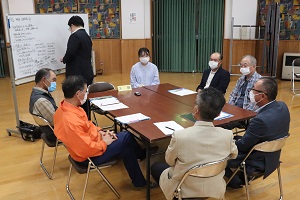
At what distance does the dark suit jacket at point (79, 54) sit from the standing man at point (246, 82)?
2.18 metres

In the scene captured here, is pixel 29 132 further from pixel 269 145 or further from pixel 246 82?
pixel 269 145

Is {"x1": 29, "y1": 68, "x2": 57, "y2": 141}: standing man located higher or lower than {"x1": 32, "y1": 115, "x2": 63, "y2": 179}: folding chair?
higher

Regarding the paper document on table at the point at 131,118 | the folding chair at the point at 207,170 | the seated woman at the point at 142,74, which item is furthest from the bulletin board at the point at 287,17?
the folding chair at the point at 207,170

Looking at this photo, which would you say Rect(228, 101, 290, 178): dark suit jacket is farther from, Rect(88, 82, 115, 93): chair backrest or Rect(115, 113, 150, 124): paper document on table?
Rect(88, 82, 115, 93): chair backrest

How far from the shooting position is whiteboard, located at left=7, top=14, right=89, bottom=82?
448 cm

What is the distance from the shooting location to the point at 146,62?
4527mm

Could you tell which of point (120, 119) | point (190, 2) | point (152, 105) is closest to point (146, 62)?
point (152, 105)

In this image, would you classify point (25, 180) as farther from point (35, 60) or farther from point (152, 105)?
point (35, 60)

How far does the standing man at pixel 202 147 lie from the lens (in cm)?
194

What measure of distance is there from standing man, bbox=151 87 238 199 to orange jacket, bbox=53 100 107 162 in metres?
0.76

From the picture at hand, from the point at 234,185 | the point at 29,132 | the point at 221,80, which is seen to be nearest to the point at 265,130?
the point at 234,185

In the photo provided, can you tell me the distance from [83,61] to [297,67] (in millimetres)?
5384

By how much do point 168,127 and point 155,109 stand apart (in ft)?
1.85

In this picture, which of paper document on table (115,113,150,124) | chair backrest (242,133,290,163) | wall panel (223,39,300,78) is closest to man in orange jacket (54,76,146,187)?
paper document on table (115,113,150,124)
